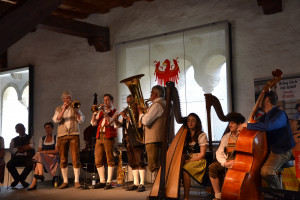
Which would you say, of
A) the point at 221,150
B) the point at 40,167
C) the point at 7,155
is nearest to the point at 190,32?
the point at 221,150

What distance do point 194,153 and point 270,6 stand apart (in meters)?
2.46

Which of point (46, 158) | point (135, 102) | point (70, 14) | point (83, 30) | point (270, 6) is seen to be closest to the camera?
point (135, 102)

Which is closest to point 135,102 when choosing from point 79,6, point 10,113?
point 79,6

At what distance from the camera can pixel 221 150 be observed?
15.1 feet

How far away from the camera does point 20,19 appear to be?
355cm

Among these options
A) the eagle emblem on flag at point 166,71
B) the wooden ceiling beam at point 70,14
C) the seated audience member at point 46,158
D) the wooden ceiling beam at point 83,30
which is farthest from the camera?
the wooden ceiling beam at point 70,14

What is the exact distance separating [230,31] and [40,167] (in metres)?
3.77

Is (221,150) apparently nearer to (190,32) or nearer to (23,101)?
(190,32)

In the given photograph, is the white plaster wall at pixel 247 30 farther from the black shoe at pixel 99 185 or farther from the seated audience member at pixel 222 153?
the black shoe at pixel 99 185

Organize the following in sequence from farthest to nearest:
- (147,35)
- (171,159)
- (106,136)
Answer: (147,35) < (106,136) < (171,159)

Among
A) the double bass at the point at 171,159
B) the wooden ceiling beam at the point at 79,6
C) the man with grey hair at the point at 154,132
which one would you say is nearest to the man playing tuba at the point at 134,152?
the man with grey hair at the point at 154,132

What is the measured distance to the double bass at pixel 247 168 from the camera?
367 cm

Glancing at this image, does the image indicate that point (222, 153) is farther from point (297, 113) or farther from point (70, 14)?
point (70, 14)

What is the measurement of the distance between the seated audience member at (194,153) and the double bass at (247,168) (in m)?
0.95
